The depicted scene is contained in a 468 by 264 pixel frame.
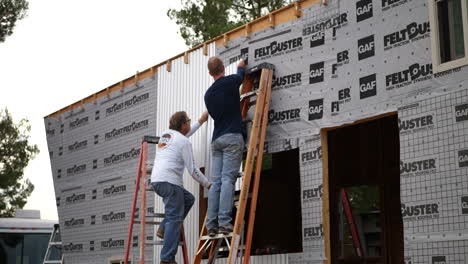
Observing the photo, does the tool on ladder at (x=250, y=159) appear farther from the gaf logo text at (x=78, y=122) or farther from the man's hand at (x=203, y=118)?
the gaf logo text at (x=78, y=122)

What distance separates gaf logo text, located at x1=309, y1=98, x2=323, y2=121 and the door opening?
2.32 m

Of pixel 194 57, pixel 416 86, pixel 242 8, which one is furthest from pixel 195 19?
pixel 416 86

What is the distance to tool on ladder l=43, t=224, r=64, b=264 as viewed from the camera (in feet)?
46.9

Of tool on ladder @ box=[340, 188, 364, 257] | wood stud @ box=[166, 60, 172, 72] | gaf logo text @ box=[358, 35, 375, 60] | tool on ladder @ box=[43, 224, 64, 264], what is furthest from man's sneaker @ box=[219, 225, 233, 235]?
tool on ladder @ box=[43, 224, 64, 264]

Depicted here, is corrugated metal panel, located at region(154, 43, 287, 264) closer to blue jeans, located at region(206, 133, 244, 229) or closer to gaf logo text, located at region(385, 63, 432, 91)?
blue jeans, located at region(206, 133, 244, 229)

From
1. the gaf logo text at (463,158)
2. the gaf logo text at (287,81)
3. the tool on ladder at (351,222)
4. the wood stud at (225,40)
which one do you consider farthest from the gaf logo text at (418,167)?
the tool on ladder at (351,222)

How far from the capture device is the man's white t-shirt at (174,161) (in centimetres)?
741

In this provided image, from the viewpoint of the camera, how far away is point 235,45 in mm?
8461

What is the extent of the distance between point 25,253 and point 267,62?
9.84m

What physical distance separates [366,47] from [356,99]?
1.78ft

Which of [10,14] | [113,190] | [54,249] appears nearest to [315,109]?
[113,190]

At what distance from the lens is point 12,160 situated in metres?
27.5

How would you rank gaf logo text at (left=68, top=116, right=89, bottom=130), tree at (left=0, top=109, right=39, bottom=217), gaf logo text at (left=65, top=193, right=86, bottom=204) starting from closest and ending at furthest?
gaf logo text at (left=65, top=193, right=86, bottom=204), gaf logo text at (left=68, top=116, right=89, bottom=130), tree at (left=0, top=109, right=39, bottom=217)

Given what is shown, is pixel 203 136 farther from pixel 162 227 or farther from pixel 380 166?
pixel 380 166
